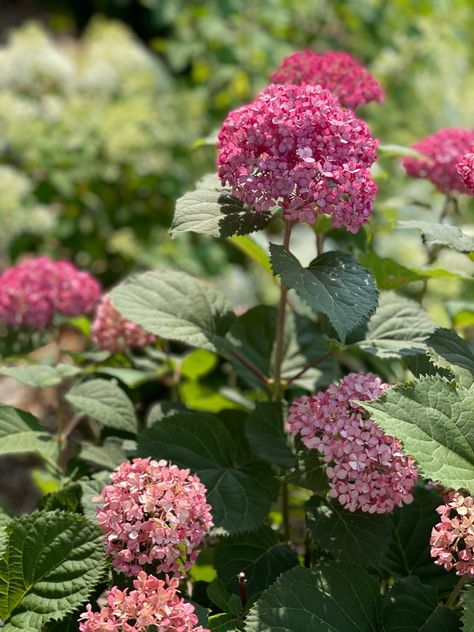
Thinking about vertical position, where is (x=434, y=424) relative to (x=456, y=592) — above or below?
above

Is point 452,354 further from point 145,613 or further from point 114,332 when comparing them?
point 114,332

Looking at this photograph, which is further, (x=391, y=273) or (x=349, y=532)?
(x=391, y=273)

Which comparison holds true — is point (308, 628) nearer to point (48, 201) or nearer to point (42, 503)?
point (42, 503)

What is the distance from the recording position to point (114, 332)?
1.71 metres

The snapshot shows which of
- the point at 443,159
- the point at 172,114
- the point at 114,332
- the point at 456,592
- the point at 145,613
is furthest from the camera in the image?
the point at 172,114

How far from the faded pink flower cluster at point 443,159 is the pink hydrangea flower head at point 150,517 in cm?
83

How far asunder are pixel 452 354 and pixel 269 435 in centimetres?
33

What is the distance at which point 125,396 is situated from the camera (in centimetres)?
159

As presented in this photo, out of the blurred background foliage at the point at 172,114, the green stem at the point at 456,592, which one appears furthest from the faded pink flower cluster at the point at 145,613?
the blurred background foliage at the point at 172,114

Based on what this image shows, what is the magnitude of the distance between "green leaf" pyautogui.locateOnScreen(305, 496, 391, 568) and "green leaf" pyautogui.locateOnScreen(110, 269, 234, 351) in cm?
33

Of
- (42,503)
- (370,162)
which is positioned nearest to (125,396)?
(42,503)

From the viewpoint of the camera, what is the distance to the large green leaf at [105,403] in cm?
153

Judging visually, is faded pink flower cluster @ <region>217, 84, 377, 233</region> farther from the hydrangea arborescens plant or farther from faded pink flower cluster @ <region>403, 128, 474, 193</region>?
faded pink flower cluster @ <region>403, 128, 474, 193</region>

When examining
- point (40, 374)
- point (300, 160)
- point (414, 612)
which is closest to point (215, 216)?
point (300, 160)
